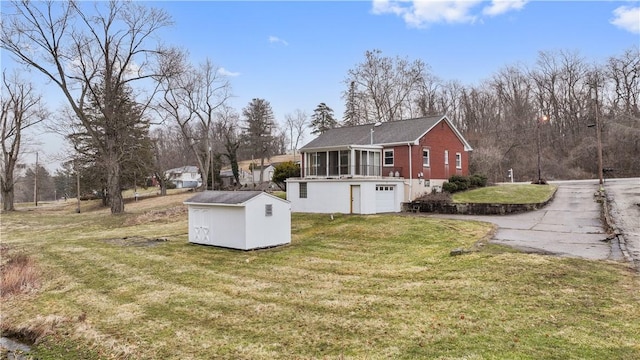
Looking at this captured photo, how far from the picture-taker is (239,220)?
14688 mm

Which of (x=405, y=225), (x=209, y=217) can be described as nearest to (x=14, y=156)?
(x=209, y=217)

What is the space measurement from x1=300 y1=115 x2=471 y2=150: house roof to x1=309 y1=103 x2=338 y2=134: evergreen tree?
35653mm

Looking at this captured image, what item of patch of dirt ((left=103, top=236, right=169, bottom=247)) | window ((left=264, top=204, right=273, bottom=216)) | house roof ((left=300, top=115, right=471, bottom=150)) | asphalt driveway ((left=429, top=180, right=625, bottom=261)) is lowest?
patch of dirt ((left=103, top=236, right=169, bottom=247))

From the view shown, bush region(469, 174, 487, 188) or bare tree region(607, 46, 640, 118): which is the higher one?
bare tree region(607, 46, 640, 118)

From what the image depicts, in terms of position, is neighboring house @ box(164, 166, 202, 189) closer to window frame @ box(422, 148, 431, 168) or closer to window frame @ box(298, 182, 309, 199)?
window frame @ box(298, 182, 309, 199)

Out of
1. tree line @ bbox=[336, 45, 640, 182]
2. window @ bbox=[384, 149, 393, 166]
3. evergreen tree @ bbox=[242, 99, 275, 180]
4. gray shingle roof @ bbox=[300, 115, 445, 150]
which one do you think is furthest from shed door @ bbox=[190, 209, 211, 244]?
evergreen tree @ bbox=[242, 99, 275, 180]

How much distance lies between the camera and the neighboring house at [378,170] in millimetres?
24094

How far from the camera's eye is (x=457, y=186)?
2716 centimetres

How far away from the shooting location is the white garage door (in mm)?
24406

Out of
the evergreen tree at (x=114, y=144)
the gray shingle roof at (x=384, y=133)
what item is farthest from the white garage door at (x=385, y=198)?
the evergreen tree at (x=114, y=144)

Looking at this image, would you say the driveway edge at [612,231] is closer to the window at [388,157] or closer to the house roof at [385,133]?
the house roof at [385,133]

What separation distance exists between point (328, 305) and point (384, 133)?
21961 mm

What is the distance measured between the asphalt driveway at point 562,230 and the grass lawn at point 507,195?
0.87 m

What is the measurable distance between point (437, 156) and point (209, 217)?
18.4 metres
